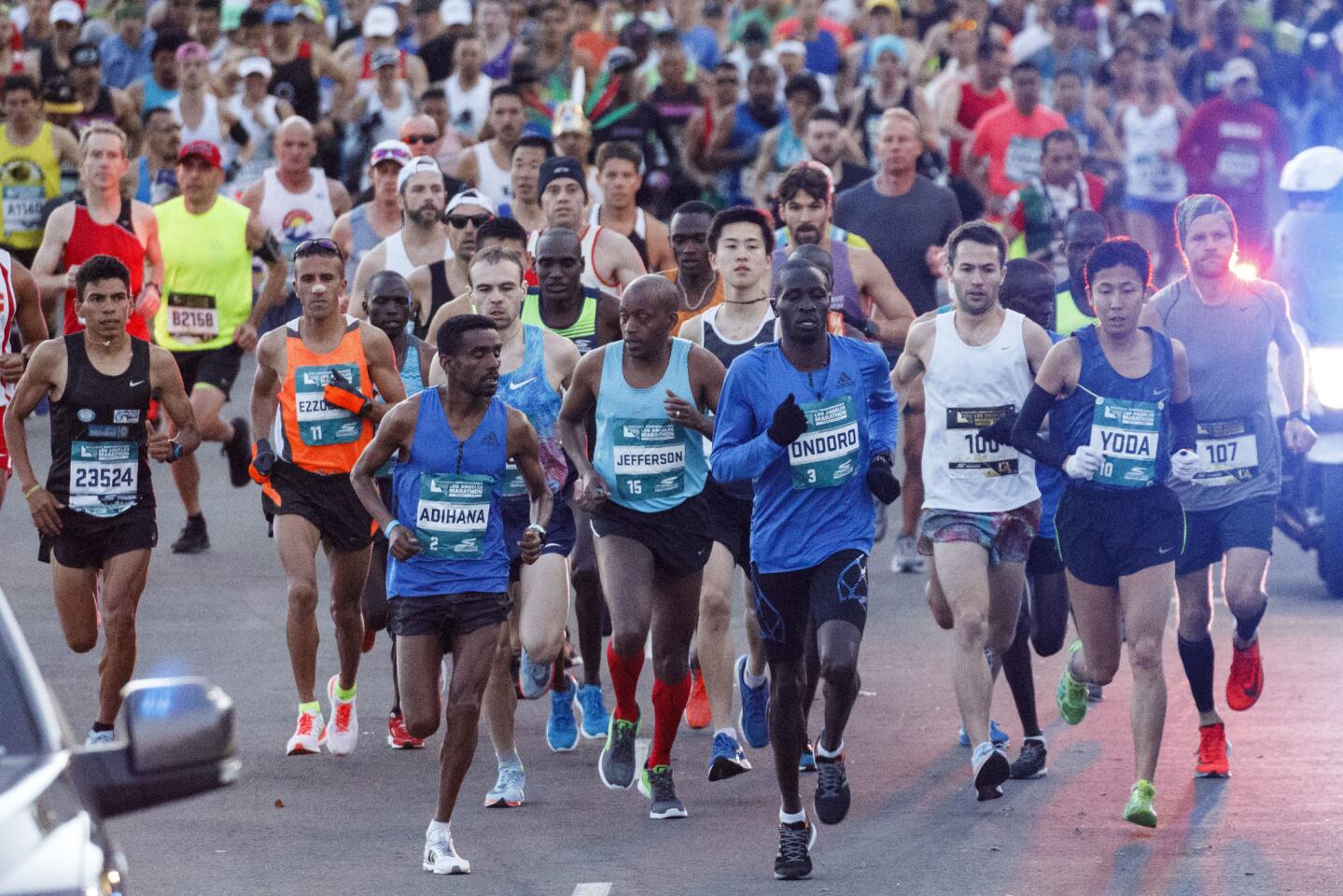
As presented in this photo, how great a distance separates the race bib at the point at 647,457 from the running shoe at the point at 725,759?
93 centimetres

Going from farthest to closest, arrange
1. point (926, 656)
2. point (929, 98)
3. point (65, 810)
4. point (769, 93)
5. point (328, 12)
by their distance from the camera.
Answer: point (328, 12)
point (929, 98)
point (769, 93)
point (926, 656)
point (65, 810)

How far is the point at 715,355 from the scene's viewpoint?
9.56m

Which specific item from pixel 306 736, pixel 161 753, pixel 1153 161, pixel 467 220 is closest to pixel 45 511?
pixel 306 736

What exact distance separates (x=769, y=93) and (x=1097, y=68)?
4.28m

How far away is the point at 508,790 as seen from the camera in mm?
8898

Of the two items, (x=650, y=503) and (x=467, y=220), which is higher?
(x=467, y=220)

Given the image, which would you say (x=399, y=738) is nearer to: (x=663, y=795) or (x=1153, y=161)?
(x=663, y=795)

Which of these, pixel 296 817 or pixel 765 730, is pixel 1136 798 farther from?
pixel 296 817

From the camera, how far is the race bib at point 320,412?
984 cm

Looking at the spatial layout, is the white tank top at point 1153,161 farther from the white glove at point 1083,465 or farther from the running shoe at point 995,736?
the white glove at point 1083,465

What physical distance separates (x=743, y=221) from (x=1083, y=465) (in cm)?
194

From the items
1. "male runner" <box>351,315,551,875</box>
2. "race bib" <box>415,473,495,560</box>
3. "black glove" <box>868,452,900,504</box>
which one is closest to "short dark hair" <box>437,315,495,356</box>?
"male runner" <box>351,315,551,875</box>

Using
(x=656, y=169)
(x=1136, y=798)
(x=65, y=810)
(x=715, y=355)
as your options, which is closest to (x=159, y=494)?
(x=656, y=169)

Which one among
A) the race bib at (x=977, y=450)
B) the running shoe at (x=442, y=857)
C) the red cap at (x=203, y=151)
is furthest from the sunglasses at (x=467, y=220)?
the running shoe at (x=442, y=857)
